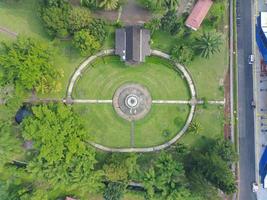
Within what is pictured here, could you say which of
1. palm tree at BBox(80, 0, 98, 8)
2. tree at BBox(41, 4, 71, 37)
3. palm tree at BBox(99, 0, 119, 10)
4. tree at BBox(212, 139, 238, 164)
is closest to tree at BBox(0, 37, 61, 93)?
tree at BBox(41, 4, 71, 37)

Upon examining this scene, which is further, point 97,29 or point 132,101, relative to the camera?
point 132,101

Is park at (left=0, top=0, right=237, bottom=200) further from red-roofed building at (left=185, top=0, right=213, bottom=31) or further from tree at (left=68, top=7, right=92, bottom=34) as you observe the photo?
red-roofed building at (left=185, top=0, right=213, bottom=31)

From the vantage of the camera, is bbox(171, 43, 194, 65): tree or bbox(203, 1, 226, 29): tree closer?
bbox(171, 43, 194, 65): tree

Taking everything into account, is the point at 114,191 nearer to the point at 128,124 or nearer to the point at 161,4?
the point at 128,124

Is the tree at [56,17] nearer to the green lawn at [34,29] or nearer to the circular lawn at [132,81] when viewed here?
the green lawn at [34,29]

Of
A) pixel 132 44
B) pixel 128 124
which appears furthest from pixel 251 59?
pixel 128 124

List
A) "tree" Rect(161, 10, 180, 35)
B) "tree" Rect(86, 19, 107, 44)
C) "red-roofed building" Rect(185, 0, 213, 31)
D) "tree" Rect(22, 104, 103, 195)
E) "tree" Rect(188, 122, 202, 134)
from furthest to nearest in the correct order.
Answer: "red-roofed building" Rect(185, 0, 213, 31) < "tree" Rect(188, 122, 202, 134) < "tree" Rect(86, 19, 107, 44) < "tree" Rect(161, 10, 180, 35) < "tree" Rect(22, 104, 103, 195)
